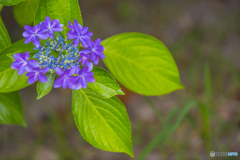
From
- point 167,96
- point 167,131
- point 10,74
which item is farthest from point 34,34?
point 167,96

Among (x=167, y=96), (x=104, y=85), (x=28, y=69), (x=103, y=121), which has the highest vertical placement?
(x=28, y=69)

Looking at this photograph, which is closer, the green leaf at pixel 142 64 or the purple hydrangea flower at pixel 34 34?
the purple hydrangea flower at pixel 34 34

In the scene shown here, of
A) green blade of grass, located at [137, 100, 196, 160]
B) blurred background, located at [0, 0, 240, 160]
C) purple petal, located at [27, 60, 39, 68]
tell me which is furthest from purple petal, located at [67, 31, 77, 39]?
blurred background, located at [0, 0, 240, 160]

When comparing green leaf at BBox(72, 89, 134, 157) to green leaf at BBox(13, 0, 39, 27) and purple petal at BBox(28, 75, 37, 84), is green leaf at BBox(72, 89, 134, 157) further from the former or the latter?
green leaf at BBox(13, 0, 39, 27)

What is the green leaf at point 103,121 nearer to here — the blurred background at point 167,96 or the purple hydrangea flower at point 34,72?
the purple hydrangea flower at point 34,72

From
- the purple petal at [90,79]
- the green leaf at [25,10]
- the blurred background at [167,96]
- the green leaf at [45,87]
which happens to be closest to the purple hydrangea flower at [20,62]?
the green leaf at [45,87]

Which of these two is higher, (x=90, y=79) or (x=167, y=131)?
(x=90, y=79)

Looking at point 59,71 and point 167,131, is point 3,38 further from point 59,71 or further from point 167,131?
point 167,131
